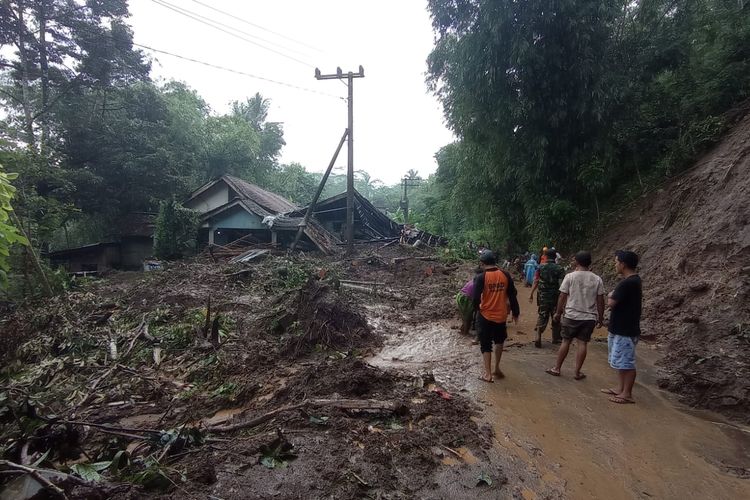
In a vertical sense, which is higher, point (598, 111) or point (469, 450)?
point (598, 111)

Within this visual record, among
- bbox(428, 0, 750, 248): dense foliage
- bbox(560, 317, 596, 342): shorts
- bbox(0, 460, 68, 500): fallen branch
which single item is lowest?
bbox(0, 460, 68, 500): fallen branch

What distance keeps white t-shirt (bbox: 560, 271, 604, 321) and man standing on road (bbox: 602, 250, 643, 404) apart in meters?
0.35

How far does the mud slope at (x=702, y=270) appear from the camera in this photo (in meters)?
4.37

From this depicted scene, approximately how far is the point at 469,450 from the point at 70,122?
23.8 meters

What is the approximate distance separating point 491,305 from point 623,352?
152cm

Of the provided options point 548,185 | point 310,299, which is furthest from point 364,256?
point 310,299

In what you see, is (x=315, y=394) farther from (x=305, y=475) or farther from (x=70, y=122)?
(x=70, y=122)

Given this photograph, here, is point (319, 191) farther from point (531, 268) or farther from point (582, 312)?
point (582, 312)

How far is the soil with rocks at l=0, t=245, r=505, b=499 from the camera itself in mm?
2514

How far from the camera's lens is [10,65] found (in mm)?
15875

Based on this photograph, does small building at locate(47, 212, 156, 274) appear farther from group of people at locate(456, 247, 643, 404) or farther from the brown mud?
group of people at locate(456, 247, 643, 404)

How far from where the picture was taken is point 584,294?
180 inches

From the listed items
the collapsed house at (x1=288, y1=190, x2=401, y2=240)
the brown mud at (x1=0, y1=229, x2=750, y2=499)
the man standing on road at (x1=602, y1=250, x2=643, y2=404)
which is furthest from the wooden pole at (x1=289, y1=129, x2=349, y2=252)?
the man standing on road at (x1=602, y1=250, x2=643, y2=404)

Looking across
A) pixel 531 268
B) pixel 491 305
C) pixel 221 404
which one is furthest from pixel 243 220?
pixel 491 305
